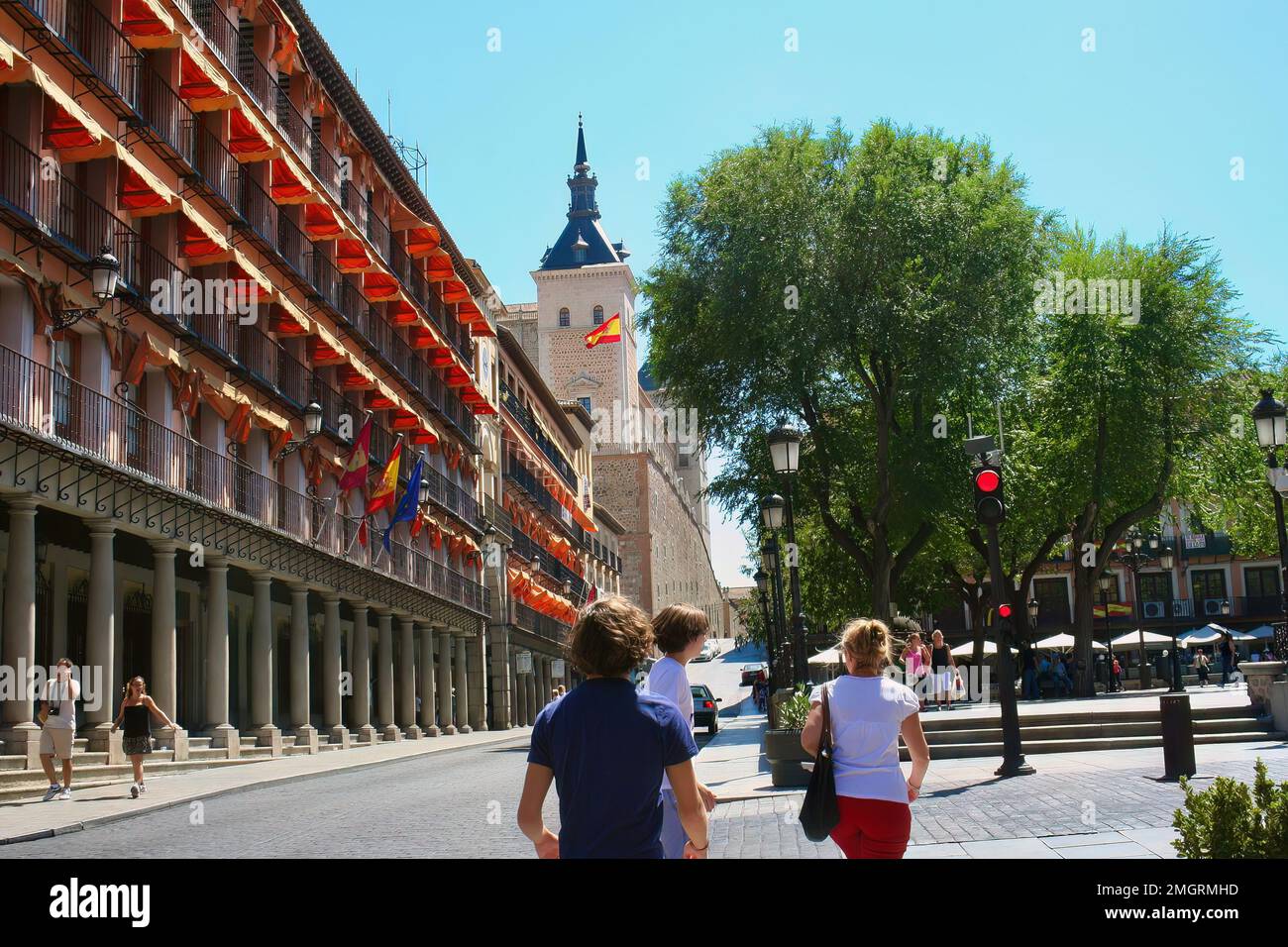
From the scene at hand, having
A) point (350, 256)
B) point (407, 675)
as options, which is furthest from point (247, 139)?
point (407, 675)

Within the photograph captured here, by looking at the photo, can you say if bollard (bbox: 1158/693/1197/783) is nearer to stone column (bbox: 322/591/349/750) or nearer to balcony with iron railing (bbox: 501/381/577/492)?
stone column (bbox: 322/591/349/750)

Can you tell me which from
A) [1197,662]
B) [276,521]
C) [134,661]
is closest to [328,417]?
[276,521]

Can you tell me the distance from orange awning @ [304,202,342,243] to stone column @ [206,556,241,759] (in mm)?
10005

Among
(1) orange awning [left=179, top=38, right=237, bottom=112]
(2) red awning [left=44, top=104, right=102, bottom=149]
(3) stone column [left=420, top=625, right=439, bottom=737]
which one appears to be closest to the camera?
(2) red awning [left=44, top=104, right=102, bottom=149]

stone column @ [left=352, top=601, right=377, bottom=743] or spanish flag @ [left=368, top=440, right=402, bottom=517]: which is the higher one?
spanish flag @ [left=368, top=440, right=402, bottom=517]

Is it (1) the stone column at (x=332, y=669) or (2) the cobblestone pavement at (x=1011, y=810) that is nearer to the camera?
(2) the cobblestone pavement at (x=1011, y=810)

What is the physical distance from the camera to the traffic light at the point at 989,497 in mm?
15547

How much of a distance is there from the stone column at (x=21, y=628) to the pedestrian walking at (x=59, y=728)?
1.74 meters

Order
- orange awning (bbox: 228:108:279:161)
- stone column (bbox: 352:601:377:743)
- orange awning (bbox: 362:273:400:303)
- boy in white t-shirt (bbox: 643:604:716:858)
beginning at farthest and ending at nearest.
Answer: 1. orange awning (bbox: 362:273:400:303)
2. stone column (bbox: 352:601:377:743)
3. orange awning (bbox: 228:108:279:161)
4. boy in white t-shirt (bbox: 643:604:716:858)

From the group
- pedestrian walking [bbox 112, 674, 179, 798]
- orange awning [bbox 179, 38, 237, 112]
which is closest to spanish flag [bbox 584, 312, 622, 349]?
orange awning [bbox 179, 38, 237, 112]

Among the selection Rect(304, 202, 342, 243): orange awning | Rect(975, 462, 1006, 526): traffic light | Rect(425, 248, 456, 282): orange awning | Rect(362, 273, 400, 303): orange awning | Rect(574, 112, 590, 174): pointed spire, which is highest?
Rect(574, 112, 590, 174): pointed spire

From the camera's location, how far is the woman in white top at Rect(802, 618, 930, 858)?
6.35 m

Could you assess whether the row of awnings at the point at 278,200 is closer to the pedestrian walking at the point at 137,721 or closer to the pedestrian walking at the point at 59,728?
the pedestrian walking at the point at 59,728

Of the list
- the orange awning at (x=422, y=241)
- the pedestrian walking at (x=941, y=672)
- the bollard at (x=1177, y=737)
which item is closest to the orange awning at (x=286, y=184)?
the orange awning at (x=422, y=241)
